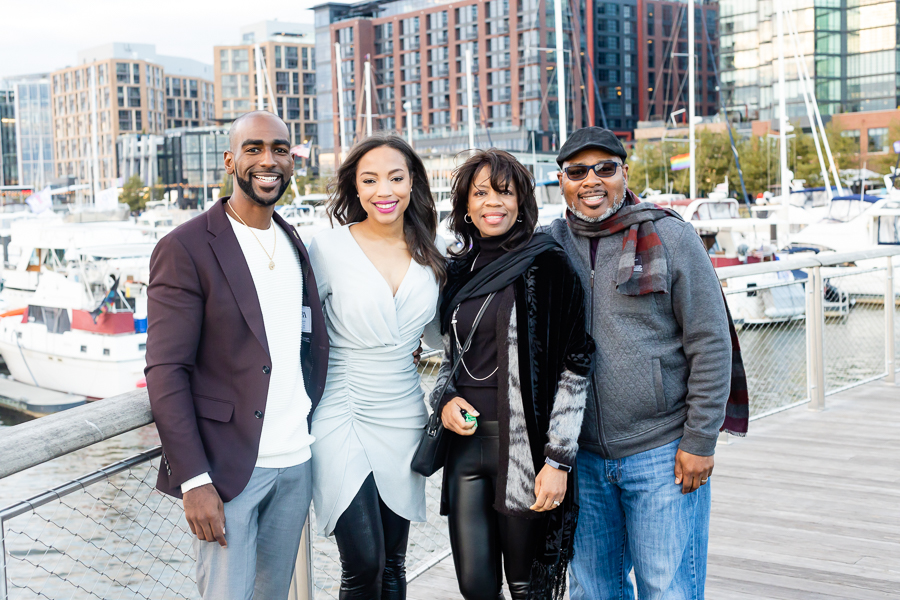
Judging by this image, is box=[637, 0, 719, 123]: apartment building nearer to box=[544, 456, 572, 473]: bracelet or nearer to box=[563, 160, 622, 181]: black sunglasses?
box=[563, 160, 622, 181]: black sunglasses

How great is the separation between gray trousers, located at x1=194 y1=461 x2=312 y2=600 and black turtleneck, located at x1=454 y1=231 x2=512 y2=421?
1.75ft

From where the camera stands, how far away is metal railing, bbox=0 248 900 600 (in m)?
2.11

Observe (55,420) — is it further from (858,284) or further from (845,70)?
(845,70)

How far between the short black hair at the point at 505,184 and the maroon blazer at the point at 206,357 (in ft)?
2.54

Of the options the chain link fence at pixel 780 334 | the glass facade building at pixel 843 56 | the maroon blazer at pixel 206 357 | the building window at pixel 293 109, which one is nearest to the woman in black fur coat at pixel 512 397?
the maroon blazer at pixel 206 357

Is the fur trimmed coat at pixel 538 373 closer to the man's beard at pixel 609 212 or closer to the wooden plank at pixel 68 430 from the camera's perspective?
the man's beard at pixel 609 212

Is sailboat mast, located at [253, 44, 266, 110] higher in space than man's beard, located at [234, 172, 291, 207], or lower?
higher

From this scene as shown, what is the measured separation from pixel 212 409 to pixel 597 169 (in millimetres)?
1332

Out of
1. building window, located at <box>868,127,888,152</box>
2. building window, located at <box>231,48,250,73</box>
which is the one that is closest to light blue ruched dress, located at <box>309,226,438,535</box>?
building window, located at <box>868,127,888,152</box>

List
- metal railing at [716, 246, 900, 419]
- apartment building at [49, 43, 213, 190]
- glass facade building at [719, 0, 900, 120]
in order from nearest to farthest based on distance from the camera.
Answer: metal railing at [716, 246, 900, 419] < glass facade building at [719, 0, 900, 120] < apartment building at [49, 43, 213, 190]

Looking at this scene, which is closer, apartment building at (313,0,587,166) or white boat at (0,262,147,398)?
white boat at (0,262,147,398)

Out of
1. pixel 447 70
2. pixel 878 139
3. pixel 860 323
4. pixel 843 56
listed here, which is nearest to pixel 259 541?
pixel 860 323

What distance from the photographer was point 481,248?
2701 millimetres

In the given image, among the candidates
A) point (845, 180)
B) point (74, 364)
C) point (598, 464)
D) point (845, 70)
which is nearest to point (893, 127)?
point (845, 180)
